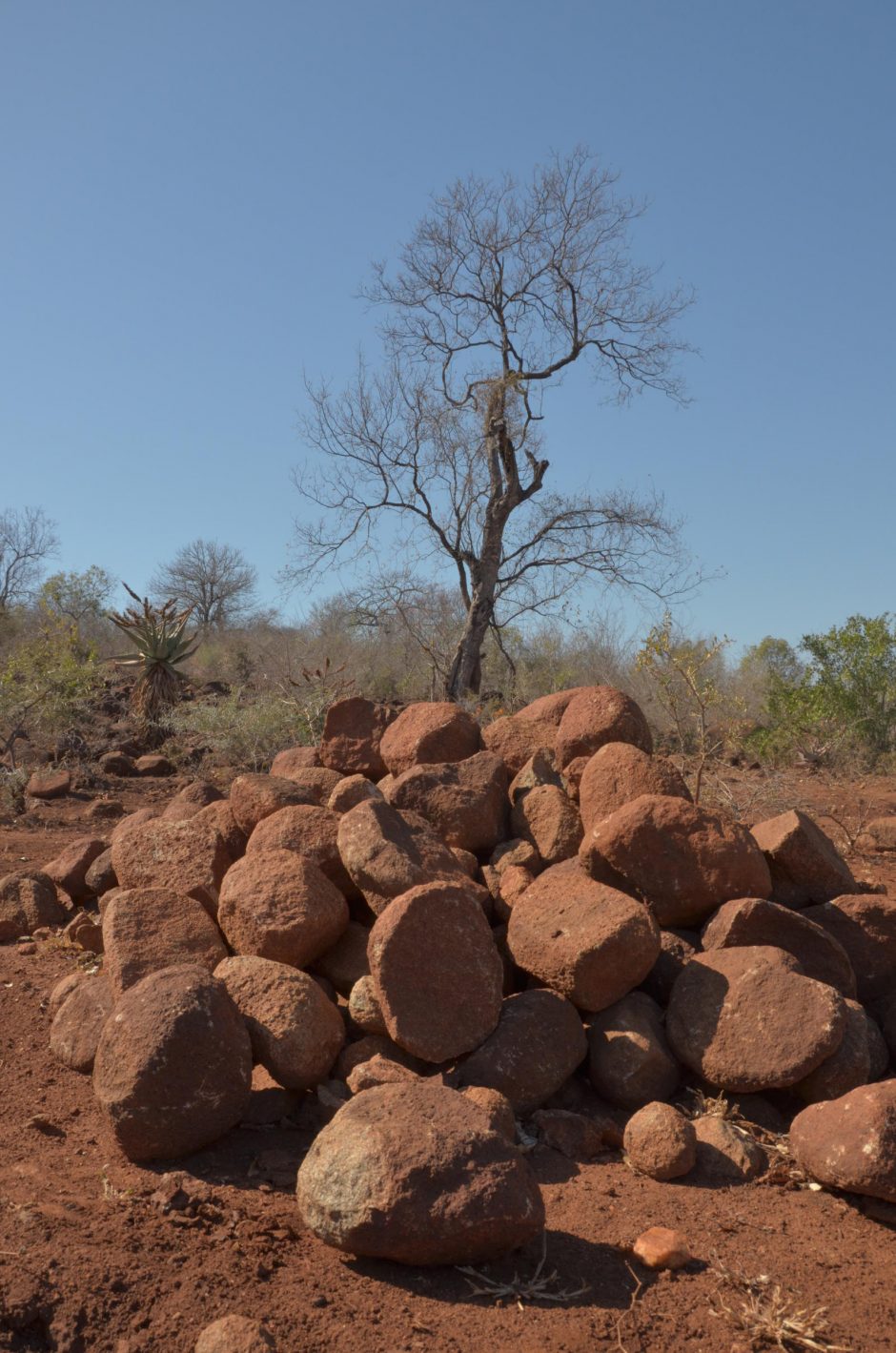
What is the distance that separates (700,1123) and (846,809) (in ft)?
18.9

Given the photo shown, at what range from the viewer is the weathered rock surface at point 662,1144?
3334mm

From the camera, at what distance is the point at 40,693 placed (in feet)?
38.6

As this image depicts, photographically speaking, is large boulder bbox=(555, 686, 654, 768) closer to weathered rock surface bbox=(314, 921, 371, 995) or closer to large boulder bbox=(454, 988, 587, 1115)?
weathered rock surface bbox=(314, 921, 371, 995)

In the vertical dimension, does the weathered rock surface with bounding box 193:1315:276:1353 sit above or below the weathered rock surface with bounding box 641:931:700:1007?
below

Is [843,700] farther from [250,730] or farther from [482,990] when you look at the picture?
[482,990]

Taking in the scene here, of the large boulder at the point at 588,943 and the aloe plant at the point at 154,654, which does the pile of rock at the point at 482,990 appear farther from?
the aloe plant at the point at 154,654

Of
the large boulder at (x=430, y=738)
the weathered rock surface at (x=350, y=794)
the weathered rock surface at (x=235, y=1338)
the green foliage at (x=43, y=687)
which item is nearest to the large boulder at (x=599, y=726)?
the large boulder at (x=430, y=738)

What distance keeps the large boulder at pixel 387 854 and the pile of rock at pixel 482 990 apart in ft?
0.04

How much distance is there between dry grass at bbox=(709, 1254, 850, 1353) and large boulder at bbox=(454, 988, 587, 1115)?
1006 mm

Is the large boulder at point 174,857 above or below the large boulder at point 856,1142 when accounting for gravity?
above

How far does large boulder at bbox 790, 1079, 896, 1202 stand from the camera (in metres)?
3.13

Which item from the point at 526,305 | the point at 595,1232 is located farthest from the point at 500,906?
Result: the point at 526,305

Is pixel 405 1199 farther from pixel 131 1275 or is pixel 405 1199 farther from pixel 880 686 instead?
pixel 880 686

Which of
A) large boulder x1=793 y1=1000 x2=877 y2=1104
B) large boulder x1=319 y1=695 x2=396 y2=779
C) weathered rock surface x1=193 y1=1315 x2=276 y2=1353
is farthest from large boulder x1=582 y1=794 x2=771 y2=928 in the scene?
weathered rock surface x1=193 y1=1315 x2=276 y2=1353
